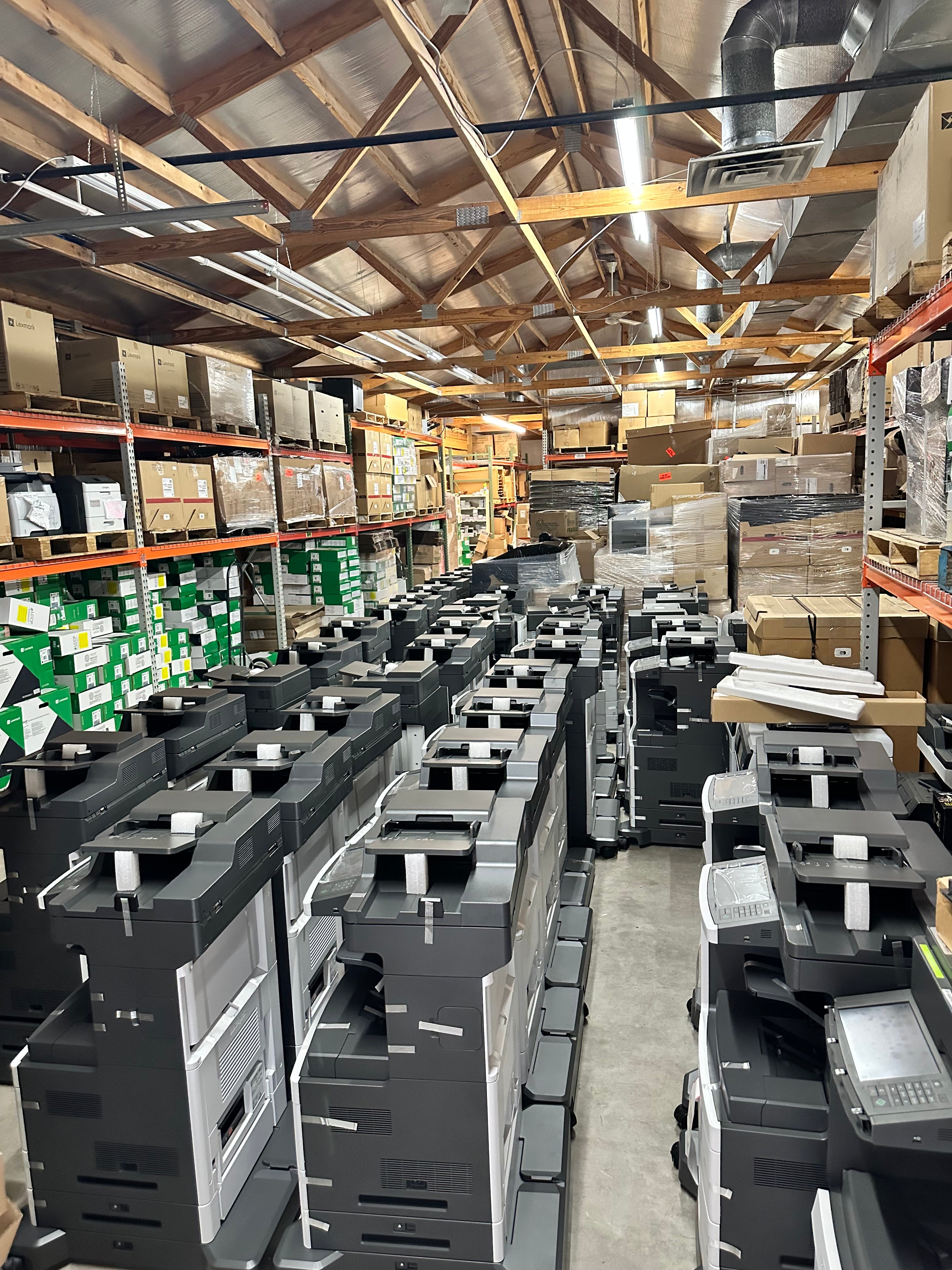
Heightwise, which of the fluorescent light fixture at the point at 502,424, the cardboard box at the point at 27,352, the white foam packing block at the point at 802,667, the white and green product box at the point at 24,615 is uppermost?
the fluorescent light fixture at the point at 502,424

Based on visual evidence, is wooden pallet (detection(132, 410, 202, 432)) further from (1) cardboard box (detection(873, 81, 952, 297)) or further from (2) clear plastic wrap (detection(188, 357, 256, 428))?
(1) cardboard box (detection(873, 81, 952, 297))

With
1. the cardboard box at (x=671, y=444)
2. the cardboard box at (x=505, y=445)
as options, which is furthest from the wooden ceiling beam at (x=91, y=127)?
the cardboard box at (x=505, y=445)

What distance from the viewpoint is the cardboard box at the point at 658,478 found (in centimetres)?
930

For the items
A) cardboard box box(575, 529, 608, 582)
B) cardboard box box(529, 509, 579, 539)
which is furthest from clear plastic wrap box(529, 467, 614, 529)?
cardboard box box(575, 529, 608, 582)

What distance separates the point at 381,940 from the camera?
188 centimetres

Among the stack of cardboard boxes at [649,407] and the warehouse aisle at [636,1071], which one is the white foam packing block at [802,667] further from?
the stack of cardboard boxes at [649,407]

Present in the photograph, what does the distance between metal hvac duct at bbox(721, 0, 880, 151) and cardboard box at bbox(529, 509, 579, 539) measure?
842 cm

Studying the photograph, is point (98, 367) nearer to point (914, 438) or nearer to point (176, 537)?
point (176, 537)

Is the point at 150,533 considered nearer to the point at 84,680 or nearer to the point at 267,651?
the point at 84,680

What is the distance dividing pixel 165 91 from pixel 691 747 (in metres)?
4.54

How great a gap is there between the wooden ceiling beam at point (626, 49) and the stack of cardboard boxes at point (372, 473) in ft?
17.8

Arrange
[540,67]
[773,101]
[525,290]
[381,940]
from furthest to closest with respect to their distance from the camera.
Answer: [525,290], [540,67], [773,101], [381,940]

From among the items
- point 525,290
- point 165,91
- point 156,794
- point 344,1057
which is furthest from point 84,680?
point 525,290

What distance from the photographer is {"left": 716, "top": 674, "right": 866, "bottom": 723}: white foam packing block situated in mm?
2934
